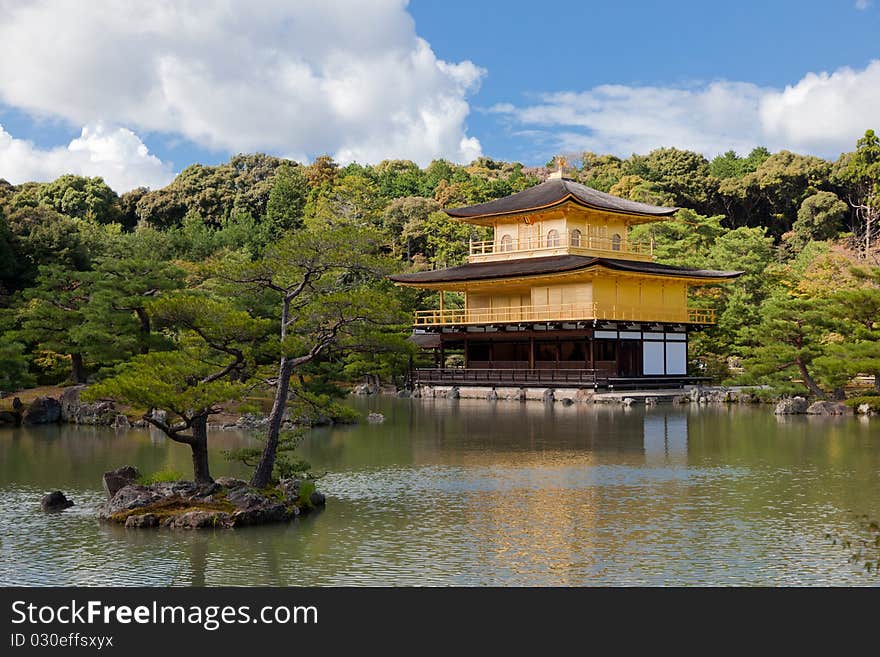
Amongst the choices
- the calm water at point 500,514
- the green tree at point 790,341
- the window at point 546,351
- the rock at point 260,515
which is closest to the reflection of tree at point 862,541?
the calm water at point 500,514

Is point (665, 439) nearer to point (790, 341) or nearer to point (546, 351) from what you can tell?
point (790, 341)

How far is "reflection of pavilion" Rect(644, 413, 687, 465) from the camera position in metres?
20.8

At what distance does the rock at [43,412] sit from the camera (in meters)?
30.2

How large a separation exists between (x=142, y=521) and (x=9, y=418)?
18.9 metres

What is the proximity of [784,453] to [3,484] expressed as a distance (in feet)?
51.6

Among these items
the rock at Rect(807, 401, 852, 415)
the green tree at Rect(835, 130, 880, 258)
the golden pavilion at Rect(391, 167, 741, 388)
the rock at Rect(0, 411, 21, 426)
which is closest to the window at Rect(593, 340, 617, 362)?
the golden pavilion at Rect(391, 167, 741, 388)

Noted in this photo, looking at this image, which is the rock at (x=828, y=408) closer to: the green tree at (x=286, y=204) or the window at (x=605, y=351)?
the window at (x=605, y=351)

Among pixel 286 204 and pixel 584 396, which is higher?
pixel 286 204

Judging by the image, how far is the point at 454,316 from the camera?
46594 millimetres

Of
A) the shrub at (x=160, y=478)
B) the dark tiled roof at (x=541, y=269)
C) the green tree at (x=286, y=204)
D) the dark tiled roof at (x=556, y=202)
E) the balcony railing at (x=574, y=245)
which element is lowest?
the shrub at (x=160, y=478)

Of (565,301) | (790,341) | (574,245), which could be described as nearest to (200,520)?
(790,341)

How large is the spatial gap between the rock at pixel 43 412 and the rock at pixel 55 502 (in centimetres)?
1569

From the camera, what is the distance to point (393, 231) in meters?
66.2

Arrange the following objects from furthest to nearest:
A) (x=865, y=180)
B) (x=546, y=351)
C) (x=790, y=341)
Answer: (x=865, y=180) < (x=546, y=351) < (x=790, y=341)
